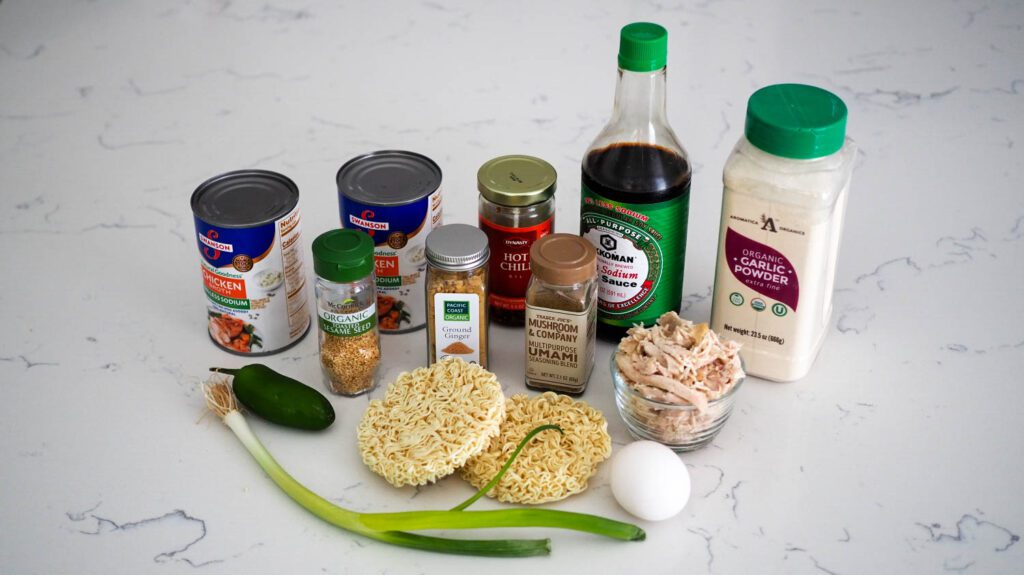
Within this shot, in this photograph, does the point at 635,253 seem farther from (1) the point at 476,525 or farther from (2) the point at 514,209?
(1) the point at 476,525

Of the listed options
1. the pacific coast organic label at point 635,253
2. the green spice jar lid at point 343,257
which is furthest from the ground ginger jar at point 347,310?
the pacific coast organic label at point 635,253

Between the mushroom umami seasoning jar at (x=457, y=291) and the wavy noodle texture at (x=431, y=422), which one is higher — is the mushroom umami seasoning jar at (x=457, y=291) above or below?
above

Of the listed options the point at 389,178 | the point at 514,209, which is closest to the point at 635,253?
the point at 514,209

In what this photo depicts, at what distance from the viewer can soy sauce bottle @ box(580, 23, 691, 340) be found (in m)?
1.72

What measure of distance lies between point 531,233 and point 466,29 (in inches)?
39.7

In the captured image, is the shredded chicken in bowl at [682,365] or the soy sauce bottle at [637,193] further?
the soy sauce bottle at [637,193]

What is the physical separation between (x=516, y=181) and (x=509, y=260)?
13 centimetres

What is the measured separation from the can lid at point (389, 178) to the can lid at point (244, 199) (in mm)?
94

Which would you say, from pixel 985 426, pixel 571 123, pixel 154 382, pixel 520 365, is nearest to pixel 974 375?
pixel 985 426

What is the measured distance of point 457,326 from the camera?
5.70ft

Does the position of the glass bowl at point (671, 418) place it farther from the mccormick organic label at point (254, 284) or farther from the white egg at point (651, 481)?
the mccormick organic label at point (254, 284)

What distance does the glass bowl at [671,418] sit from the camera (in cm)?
160

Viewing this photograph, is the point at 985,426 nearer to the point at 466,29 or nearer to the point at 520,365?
the point at 520,365

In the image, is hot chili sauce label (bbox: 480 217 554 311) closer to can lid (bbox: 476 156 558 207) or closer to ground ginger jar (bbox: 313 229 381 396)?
can lid (bbox: 476 156 558 207)
